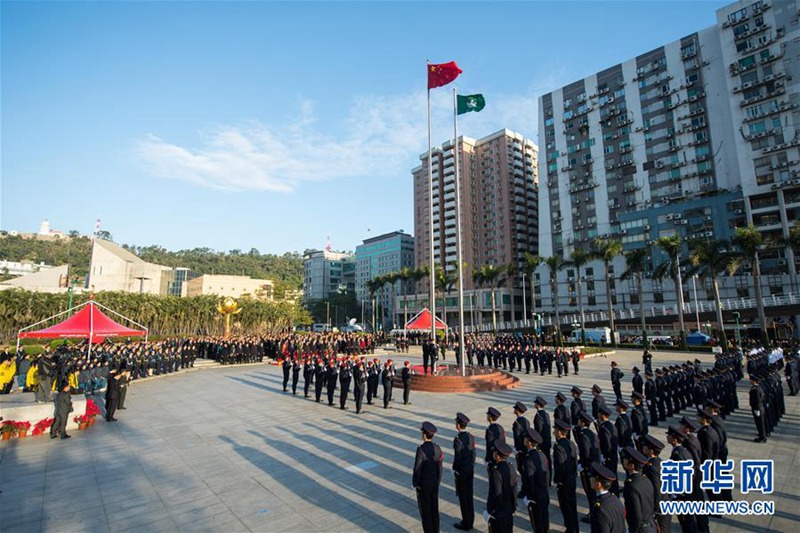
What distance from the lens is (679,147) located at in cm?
6147

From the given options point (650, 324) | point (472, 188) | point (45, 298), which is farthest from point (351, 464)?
point (472, 188)

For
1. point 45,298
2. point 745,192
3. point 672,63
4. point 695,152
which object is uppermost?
point 672,63

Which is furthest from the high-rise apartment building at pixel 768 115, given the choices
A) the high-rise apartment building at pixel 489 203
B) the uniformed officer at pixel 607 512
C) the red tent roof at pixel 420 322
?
the uniformed officer at pixel 607 512

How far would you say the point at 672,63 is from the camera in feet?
208

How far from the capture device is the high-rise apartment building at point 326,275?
136750 mm

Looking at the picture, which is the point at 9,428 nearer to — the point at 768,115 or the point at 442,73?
the point at 442,73

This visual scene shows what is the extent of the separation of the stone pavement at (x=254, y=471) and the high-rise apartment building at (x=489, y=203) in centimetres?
7594

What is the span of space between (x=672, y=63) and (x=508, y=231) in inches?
1562

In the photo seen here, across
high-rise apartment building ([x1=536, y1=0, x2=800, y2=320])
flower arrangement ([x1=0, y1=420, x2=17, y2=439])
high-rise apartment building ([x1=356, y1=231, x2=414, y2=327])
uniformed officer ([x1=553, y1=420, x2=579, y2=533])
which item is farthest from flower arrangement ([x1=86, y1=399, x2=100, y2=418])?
high-rise apartment building ([x1=356, y1=231, x2=414, y2=327])

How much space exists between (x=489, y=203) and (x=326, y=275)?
66.7m

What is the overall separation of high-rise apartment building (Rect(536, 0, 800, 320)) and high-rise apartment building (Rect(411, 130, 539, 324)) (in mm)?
11300

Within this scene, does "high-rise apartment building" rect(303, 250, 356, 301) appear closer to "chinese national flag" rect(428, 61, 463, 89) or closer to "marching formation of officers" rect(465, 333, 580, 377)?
"marching formation of officers" rect(465, 333, 580, 377)

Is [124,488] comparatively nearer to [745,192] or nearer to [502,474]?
[502,474]

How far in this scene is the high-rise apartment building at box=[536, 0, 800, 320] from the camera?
51.9 m
